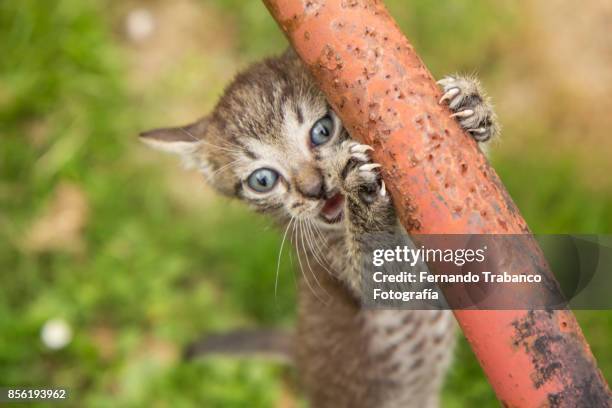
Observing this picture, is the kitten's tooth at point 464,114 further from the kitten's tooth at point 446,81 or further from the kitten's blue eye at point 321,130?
the kitten's blue eye at point 321,130

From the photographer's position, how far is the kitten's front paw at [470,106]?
2055 mm

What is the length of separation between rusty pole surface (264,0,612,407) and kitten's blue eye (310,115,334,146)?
664mm

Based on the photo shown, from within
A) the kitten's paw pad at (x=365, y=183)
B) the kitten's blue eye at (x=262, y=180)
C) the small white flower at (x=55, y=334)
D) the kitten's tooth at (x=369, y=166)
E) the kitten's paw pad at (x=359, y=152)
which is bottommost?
the small white flower at (x=55, y=334)

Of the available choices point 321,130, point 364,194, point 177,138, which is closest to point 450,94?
point 364,194

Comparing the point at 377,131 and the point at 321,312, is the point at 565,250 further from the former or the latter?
the point at 377,131

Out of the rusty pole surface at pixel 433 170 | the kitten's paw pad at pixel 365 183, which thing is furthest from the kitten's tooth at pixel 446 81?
the kitten's paw pad at pixel 365 183

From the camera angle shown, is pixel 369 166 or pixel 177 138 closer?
pixel 369 166

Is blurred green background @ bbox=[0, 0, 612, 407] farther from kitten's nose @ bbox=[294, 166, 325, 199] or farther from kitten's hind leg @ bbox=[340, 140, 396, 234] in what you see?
kitten's hind leg @ bbox=[340, 140, 396, 234]

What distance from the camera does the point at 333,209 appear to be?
2682 mm

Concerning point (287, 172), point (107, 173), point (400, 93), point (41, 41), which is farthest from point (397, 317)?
point (41, 41)

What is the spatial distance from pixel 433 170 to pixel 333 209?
96cm

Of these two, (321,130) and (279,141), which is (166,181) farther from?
(321,130)

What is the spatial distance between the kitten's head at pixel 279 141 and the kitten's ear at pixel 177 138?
0.14 metres

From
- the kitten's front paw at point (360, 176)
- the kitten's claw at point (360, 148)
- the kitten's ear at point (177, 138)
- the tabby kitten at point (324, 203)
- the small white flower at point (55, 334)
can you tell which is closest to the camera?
the kitten's claw at point (360, 148)
